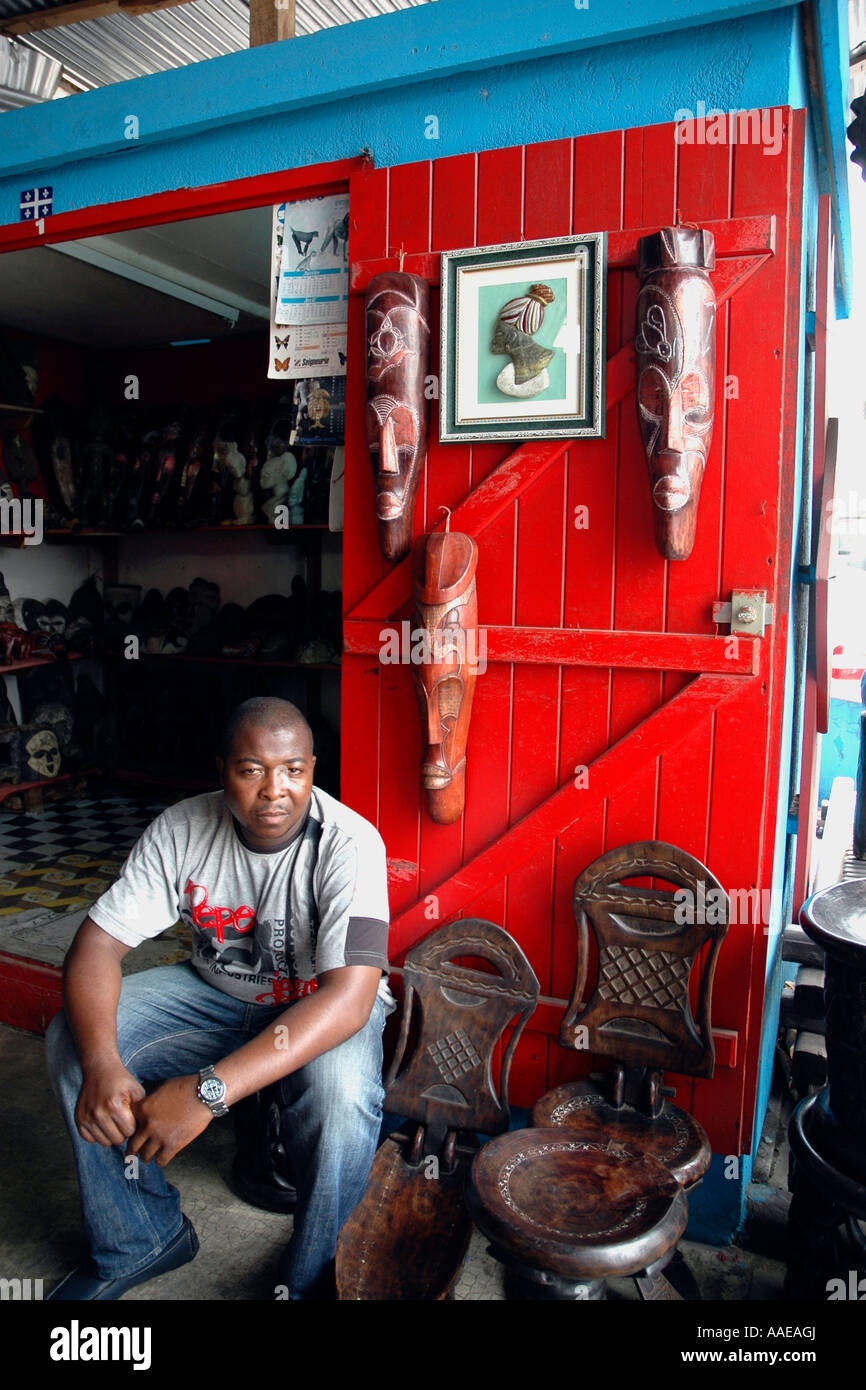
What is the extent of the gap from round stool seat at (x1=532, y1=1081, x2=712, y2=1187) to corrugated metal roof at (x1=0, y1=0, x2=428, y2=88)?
3.83 metres

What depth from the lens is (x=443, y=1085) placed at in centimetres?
237

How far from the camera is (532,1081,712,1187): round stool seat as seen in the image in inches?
78.0

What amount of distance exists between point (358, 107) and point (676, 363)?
1216 millimetres

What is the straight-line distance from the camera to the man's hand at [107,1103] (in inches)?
74.7

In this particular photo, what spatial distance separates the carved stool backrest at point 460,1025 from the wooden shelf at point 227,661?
2.98m

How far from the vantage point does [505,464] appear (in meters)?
2.33

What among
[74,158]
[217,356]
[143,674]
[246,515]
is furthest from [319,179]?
[143,674]

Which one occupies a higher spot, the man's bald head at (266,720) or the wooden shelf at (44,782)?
the man's bald head at (266,720)

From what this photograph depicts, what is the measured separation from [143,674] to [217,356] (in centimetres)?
217

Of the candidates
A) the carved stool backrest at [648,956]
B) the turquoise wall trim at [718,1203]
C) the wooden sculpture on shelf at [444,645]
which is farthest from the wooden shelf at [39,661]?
the turquoise wall trim at [718,1203]

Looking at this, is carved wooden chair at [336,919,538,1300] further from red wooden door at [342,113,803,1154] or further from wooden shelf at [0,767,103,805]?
wooden shelf at [0,767,103,805]

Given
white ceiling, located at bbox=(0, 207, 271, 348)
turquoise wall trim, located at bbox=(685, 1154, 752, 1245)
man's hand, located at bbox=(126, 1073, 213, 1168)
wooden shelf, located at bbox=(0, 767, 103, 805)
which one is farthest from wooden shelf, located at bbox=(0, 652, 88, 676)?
turquoise wall trim, located at bbox=(685, 1154, 752, 1245)

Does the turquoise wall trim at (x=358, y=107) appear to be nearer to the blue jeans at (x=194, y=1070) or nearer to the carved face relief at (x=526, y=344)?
the carved face relief at (x=526, y=344)

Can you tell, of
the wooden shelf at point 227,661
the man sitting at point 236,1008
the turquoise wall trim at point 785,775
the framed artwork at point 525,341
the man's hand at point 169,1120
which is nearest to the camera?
the man's hand at point 169,1120
